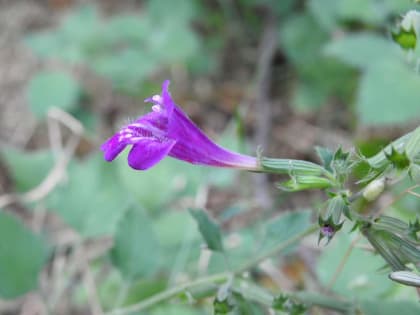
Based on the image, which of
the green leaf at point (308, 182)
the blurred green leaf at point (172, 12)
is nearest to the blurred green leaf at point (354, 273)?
the green leaf at point (308, 182)

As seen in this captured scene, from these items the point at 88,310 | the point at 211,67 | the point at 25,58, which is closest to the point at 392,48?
the point at 211,67

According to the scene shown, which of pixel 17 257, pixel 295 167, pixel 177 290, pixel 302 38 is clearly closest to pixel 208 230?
→ pixel 177 290

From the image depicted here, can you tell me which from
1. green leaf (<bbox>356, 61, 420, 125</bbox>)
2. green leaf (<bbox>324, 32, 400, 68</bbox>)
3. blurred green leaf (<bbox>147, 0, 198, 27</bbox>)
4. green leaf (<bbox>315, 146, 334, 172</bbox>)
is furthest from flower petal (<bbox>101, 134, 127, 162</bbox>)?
blurred green leaf (<bbox>147, 0, 198, 27</bbox>)

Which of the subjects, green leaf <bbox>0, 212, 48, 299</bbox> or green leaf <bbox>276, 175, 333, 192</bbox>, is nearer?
green leaf <bbox>276, 175, 333, 192</bbox>

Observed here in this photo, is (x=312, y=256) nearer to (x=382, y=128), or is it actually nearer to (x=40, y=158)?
(x=382, y=128)

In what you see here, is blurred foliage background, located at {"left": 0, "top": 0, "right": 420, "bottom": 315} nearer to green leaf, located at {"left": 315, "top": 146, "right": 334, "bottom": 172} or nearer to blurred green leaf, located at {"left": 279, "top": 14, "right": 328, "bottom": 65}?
blurred green leaf, located at {"left": 279, "top": 14, "right": 328, "bottom": 65}

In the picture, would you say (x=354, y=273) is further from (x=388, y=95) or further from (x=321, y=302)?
(x=388, y=95)
